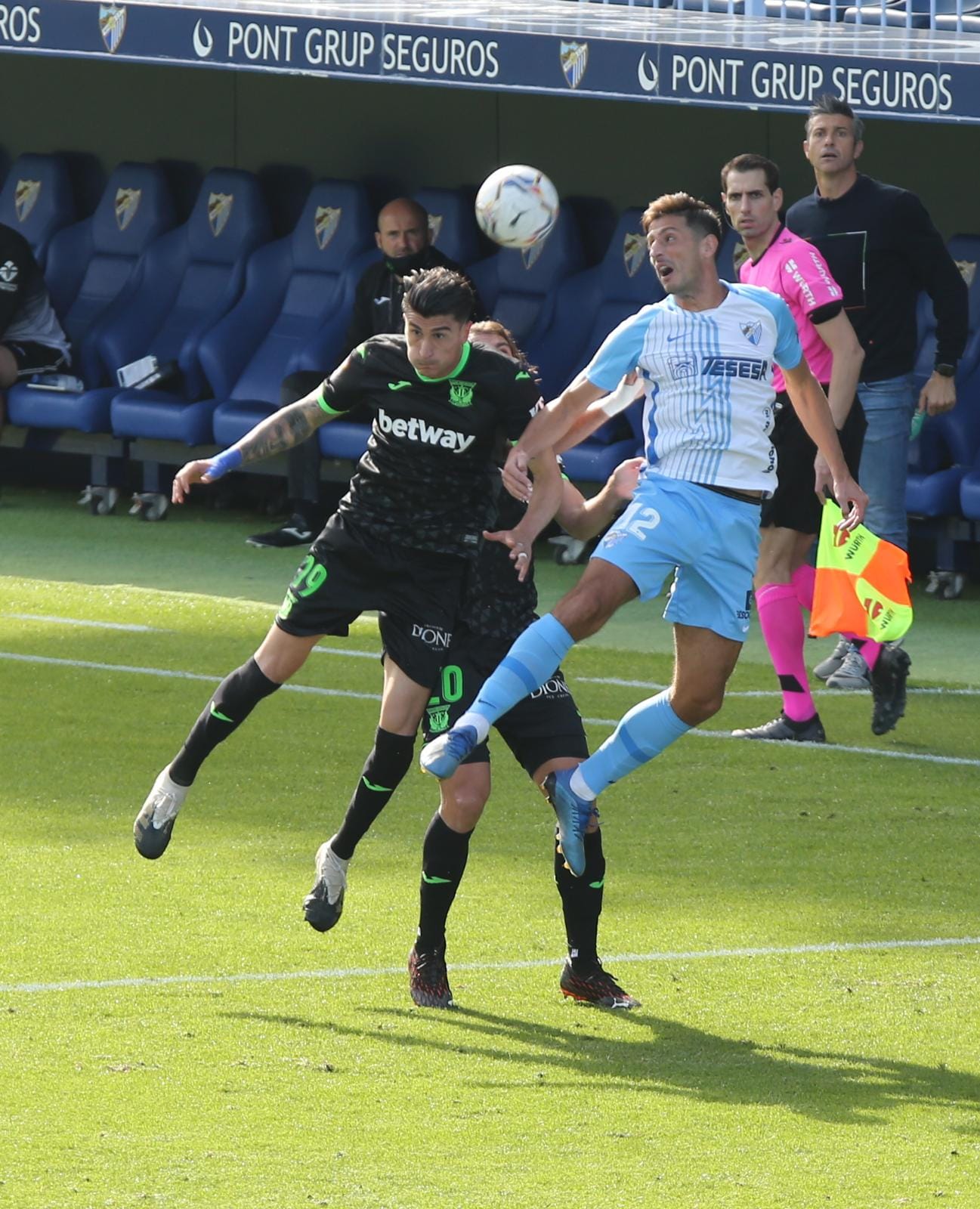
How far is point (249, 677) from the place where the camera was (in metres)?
6.84

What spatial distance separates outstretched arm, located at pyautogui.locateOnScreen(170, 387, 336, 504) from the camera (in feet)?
22.3

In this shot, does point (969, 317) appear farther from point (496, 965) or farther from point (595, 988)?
point (595, 988)

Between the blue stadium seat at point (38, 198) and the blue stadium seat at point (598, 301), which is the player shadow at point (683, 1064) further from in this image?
the blue stadium seat at point (38, 198)

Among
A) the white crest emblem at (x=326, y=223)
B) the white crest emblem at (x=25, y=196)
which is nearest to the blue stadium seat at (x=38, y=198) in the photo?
the white crest emblem at (x=25, y=196)

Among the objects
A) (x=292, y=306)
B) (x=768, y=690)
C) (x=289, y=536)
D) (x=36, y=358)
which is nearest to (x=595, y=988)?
(x=768, y=690)

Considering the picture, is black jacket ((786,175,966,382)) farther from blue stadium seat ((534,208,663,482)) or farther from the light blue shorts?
blue stadium seat ((534,208,663,482))

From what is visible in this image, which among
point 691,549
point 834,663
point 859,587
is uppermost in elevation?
point 691,549

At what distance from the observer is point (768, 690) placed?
10930mm

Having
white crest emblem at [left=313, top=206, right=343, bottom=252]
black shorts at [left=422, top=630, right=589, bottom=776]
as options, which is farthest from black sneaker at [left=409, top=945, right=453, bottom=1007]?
white crest emblem at [left=313, top=206, right=343, bottom=252]

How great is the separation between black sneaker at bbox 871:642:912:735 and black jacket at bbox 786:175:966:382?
157cm

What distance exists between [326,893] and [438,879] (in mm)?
342

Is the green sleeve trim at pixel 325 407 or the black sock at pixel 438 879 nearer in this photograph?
the black sock at pixel 438 879

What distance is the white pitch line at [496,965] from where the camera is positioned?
6301mm

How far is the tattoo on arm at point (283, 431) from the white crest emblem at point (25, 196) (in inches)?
457
